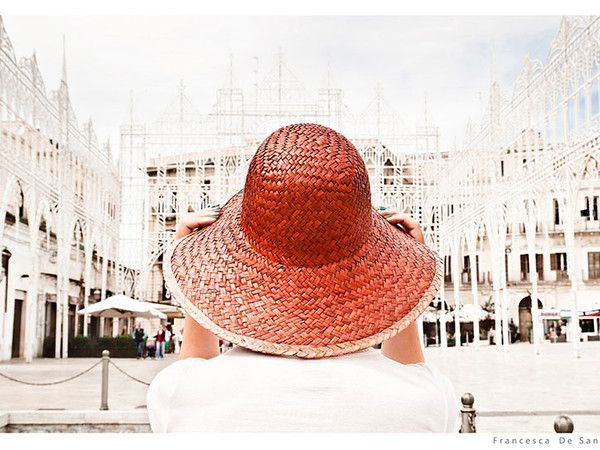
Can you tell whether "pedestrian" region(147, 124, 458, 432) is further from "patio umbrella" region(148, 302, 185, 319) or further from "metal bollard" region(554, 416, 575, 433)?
"patio umbrella" region(148, 302, 185, 319)

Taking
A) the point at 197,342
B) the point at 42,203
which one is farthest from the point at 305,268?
the point at 42,203

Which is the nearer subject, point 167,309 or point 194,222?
point 194,222

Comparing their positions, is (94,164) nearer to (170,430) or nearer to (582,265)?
(170,430)

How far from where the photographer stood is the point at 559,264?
3881 cm

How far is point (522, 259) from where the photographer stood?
40938 mm

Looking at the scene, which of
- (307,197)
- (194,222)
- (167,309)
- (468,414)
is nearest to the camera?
(307,197)

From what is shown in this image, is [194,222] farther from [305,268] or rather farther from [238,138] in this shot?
[238,138]

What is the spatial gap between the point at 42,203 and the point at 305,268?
17.6m

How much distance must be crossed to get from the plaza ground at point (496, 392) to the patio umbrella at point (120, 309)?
4757 millimetres

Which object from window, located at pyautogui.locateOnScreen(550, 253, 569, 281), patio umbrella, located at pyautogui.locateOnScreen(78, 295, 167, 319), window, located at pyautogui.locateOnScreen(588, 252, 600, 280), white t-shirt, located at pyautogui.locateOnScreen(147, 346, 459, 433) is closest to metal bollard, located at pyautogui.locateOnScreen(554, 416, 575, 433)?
white t-shirt, located at pyautogui.locateOnScreen(147, 346, 459, 433)

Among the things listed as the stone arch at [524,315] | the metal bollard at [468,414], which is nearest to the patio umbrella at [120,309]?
the metal bollard at [468,414]

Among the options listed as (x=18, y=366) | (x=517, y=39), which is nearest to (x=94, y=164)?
(x=18, y=366)

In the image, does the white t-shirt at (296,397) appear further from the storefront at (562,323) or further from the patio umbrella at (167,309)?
the storefront at (562,323)

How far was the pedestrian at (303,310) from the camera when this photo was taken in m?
1.20
